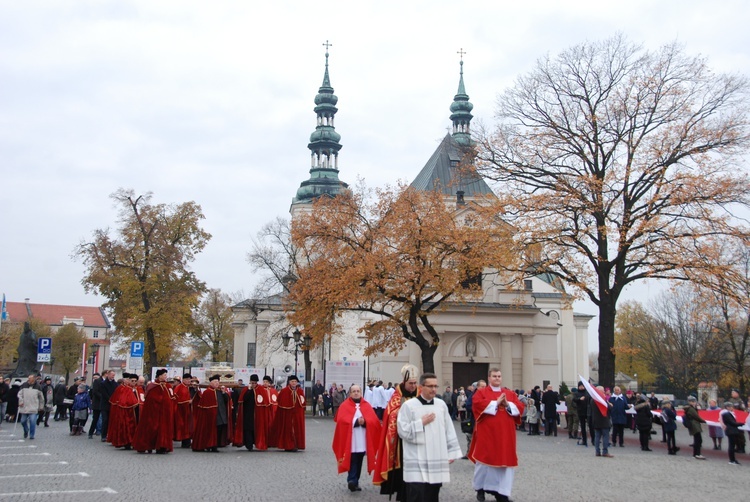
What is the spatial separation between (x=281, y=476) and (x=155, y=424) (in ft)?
17.8

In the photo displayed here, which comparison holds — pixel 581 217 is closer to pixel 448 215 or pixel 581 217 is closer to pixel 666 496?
pixel 448 215

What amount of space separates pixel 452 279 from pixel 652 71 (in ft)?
36.0

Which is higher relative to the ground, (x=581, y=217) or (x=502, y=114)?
(x=502, y=114)

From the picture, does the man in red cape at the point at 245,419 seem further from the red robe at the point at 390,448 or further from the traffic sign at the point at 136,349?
the traffic sign at the point at 136,349

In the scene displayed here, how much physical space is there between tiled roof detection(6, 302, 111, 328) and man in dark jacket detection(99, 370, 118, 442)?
100366mm

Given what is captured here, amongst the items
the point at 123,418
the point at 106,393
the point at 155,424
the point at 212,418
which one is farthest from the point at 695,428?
the point at 106,393

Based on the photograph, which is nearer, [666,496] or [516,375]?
[666,496]

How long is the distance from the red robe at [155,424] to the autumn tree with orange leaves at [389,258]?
14.3 m

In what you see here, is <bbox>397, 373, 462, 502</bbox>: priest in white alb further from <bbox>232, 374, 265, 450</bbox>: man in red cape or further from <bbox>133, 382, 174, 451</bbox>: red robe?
<bbox>232, 374, 265, 450</bbox>: man in red cape

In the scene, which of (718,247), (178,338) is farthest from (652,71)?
(178,338)

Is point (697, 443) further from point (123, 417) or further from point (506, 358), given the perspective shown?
point (506, 358)

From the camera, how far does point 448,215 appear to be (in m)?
33.8

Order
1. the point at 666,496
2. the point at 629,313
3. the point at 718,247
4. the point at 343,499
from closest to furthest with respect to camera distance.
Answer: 1. the point at 343,499
2. the point at 666,496
3. the point at 718,247
4. the point at 629,313

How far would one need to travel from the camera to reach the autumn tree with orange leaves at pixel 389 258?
32.3 metres
